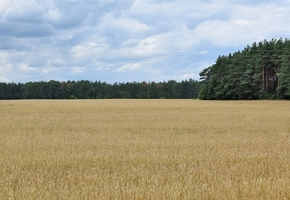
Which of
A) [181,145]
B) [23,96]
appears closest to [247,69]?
[181,145]

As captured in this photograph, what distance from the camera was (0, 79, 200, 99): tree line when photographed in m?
158

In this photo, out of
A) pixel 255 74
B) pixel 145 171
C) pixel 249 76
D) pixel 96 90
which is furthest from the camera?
pixel 96 90

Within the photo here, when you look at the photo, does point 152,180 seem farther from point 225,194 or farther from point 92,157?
point 92,157

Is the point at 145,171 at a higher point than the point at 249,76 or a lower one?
lower

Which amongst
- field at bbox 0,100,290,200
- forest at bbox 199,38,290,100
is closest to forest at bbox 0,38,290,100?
forest at bbox 199,38,290,100

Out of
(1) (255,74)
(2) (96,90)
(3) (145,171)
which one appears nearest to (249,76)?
(1) (255,74)

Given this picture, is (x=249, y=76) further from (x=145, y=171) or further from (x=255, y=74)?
(x=145, y=171)

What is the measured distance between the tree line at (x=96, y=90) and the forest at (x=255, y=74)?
58.0 m

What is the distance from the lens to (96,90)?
Answer: 167 meters

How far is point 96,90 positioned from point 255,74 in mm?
94228

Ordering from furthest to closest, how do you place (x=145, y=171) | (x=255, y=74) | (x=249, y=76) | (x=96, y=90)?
1. (x=96, y=90)
2. (x=249, y=76)
3. (x=255, y=74)
4. (x=145, y=171)

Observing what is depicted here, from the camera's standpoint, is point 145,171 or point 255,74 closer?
point 145,171

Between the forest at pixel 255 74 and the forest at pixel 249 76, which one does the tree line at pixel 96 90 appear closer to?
the forest at pixel 249 76

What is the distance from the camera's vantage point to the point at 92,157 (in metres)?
11.1
